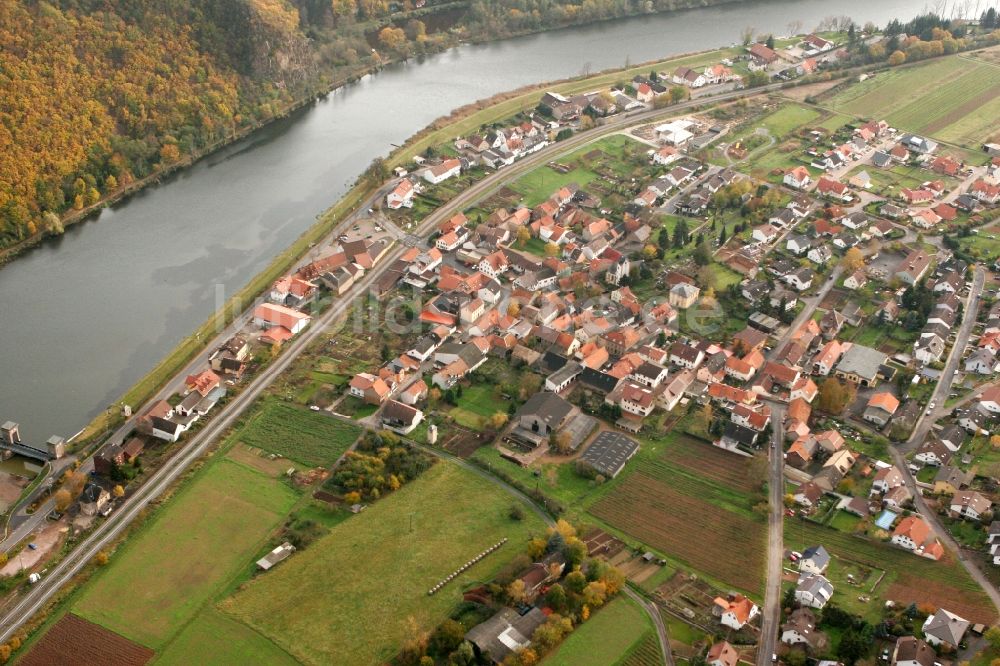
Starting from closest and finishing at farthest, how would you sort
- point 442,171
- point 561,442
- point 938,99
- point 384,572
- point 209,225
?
point 384,572 < point 561,442 < point 209,225 < point 442,171 < point 938,99

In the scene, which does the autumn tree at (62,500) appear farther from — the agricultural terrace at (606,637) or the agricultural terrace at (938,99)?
the agricultural terrace at (938,99)

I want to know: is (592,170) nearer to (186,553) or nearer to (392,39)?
(392,39)

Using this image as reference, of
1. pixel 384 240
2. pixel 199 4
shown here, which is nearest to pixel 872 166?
pixel 384 240

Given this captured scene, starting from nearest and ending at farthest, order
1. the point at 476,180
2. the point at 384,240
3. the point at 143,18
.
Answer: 1. the point at 384,240
2. the point at 476,180
3. the point at 143,18

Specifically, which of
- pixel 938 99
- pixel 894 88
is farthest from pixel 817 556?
pixel 894 88

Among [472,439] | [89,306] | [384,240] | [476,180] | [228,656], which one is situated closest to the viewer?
[228,656]

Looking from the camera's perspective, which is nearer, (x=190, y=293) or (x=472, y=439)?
(x=472, y=439)

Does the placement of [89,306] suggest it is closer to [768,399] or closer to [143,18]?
[143,18]
